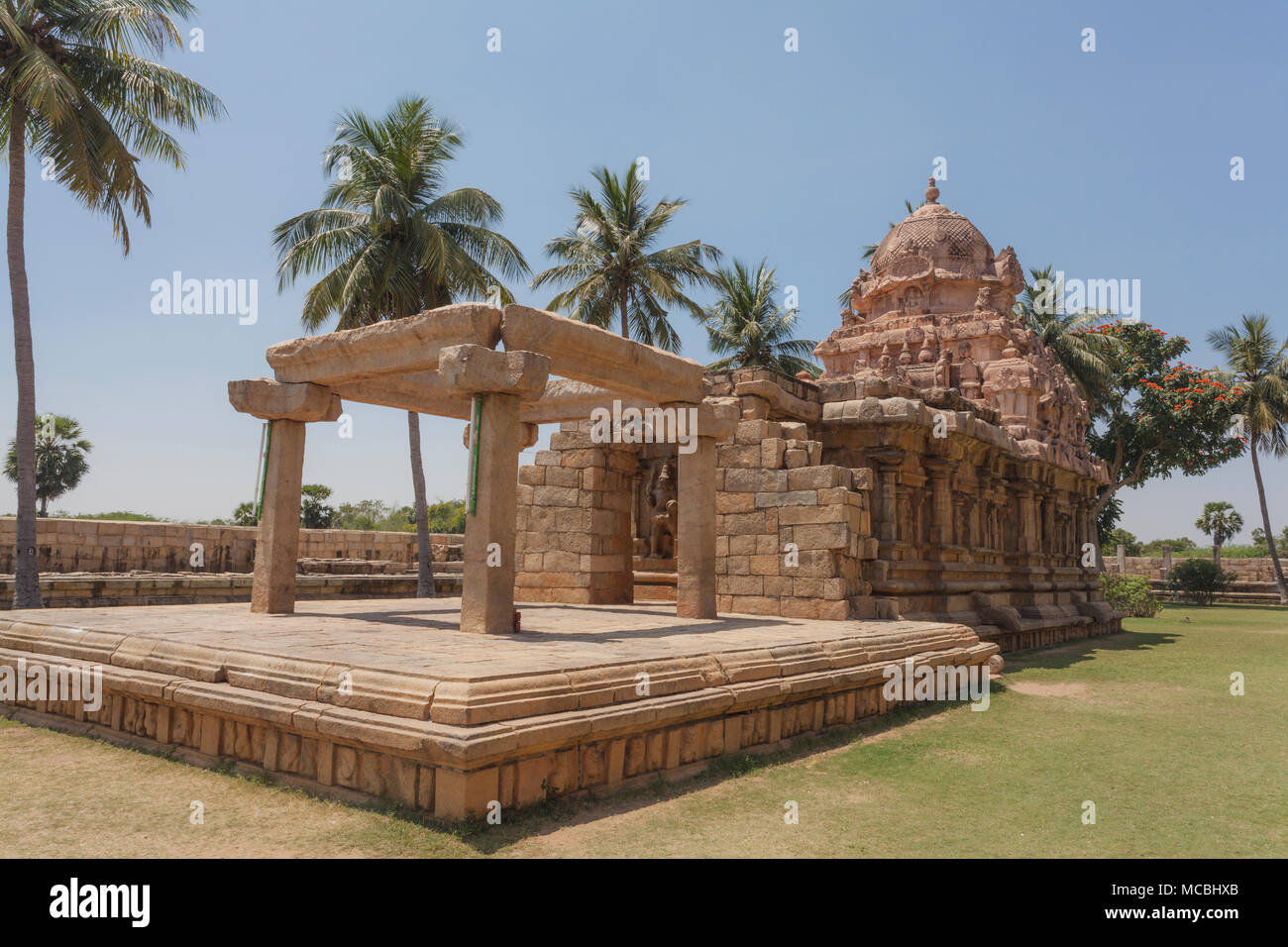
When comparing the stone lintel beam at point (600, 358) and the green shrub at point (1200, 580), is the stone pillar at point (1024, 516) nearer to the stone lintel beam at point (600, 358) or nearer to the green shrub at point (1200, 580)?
the stone lintel beam at point (600, 358)

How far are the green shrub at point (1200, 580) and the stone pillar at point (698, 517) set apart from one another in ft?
111

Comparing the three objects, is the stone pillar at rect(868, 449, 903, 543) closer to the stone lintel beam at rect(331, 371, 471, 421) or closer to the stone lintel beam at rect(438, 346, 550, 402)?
the stone lintel beam at rect(331, 371, 471, 421)

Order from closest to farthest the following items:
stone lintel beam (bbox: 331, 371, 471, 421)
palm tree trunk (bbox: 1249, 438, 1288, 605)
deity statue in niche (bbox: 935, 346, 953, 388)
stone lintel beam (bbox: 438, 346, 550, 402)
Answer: stone lintel beam (bbox: 438, 346, 550, 402) < stone lintel beam (bbox: 331, 371, 471, 421) < deity statue in niche (bbox: 935, 346, 953, 388) < palm tree trunk (bbox: 1249, 438, 1288, 605)

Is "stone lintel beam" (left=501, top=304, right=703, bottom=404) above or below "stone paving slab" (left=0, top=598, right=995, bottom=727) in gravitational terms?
above

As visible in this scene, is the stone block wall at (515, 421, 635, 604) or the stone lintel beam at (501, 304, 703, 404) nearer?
the stone lintel beam at (501, 304, 703, 404)

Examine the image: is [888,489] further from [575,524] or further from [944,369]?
[944,369]

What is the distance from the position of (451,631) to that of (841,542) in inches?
195

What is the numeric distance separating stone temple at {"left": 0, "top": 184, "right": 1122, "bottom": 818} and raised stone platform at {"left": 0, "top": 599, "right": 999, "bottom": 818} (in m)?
0.02

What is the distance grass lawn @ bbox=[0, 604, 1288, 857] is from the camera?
4.37m

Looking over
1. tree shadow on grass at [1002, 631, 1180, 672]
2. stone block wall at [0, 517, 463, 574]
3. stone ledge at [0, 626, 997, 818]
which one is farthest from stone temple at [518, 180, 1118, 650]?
stone block wall at [0, 517, 463, 574]

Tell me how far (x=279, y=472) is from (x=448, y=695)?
5.81 m

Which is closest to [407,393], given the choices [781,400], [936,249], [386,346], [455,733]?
[386,346]

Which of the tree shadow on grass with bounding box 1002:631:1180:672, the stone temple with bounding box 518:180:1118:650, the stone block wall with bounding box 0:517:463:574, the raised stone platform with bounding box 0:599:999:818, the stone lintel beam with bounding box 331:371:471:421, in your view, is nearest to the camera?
the raised stone platform with bounding box 0:599:999:818

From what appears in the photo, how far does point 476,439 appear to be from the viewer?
751 cm
